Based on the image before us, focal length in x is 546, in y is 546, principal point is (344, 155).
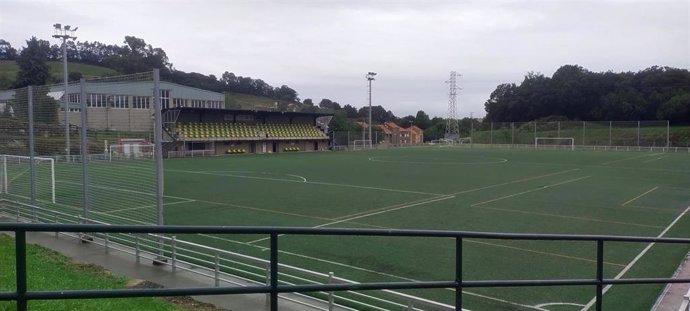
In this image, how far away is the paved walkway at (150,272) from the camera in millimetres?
8383

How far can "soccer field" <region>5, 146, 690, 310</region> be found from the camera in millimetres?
11164

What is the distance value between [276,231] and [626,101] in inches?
4621

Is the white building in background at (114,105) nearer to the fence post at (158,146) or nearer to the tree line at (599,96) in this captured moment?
the fence post at (158,146)

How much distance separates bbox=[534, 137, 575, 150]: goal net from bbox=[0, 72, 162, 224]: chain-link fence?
253 ft

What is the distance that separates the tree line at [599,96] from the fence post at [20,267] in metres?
110

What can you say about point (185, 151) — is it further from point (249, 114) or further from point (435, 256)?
point (435, 256)

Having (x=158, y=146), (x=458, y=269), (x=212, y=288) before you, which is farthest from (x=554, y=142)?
(x=212, y=288)

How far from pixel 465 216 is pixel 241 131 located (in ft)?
162

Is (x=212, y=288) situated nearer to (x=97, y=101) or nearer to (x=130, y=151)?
(x=130, y=151)

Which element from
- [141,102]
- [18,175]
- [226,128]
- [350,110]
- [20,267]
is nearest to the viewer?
[20,267]

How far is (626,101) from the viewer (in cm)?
10625

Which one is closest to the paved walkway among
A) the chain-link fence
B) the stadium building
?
the chain-link fence

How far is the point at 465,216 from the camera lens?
18.8 meters

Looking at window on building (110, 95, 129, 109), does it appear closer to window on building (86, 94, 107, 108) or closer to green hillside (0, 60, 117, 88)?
window on building (86, 94, 107, 108)
